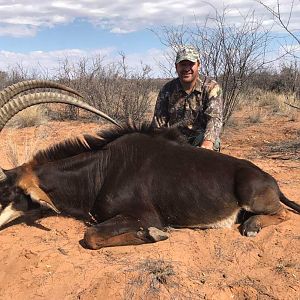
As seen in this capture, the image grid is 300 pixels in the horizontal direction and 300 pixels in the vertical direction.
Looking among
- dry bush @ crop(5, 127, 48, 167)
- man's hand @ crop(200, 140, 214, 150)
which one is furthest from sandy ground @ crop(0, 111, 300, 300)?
dry bush @ crop(5, 127, 48, 167)

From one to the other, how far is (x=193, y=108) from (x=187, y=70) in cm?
61

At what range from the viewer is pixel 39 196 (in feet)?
15.9

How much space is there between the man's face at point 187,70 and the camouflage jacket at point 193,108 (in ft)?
0.72

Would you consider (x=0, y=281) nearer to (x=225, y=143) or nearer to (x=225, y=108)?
(x=225, y=143)

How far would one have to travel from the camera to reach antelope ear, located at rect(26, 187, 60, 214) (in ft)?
15.8

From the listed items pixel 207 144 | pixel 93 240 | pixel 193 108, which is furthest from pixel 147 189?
pixel 193 108

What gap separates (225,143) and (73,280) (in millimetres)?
8487

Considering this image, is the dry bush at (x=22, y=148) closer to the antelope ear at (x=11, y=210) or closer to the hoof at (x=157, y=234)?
the antelope ear at (x=11, y=210)

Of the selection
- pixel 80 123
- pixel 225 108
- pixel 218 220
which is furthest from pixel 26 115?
pixel 218 220

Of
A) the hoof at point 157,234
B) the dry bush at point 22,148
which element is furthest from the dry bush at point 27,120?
the hoof at point 157,234

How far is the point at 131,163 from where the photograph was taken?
4.97 metres

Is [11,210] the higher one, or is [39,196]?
[39,196]

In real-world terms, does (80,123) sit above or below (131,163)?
below

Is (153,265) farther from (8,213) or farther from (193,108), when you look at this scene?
(193,108)
